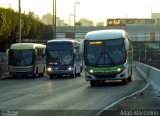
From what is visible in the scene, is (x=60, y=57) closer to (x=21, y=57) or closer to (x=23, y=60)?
(x=23, y=60)

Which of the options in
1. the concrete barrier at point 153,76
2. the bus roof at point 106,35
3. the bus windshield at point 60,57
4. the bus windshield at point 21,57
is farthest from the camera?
the bus windshield at point 21,57

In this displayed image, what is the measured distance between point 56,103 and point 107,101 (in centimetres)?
217

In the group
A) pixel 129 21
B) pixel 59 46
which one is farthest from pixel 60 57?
pixel 129 21

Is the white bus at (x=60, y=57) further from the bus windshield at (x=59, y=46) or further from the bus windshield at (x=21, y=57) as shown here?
the bus windshield at (x=21, y=57)

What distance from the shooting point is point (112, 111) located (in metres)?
18.6

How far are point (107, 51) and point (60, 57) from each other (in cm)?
1350

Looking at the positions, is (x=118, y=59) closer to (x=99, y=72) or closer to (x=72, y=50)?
(x=99, y=72)

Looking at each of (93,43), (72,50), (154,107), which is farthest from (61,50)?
(154,107)

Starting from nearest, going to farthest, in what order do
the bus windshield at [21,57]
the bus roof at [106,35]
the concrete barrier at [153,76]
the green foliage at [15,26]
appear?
the concrete barrier at [153,76] → the bus roof at [106,35] → the bus windshield at [21,57] → the green foliage at [15,26]

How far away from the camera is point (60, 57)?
48844 mm

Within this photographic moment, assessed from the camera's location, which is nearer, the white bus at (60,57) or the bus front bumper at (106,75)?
the bus front bumper at (106,75)

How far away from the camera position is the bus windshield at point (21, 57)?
50.8 meters

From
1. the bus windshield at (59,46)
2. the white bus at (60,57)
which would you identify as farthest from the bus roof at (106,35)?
the bus windshield at (59,46)

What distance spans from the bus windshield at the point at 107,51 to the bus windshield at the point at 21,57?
51.9 ft
